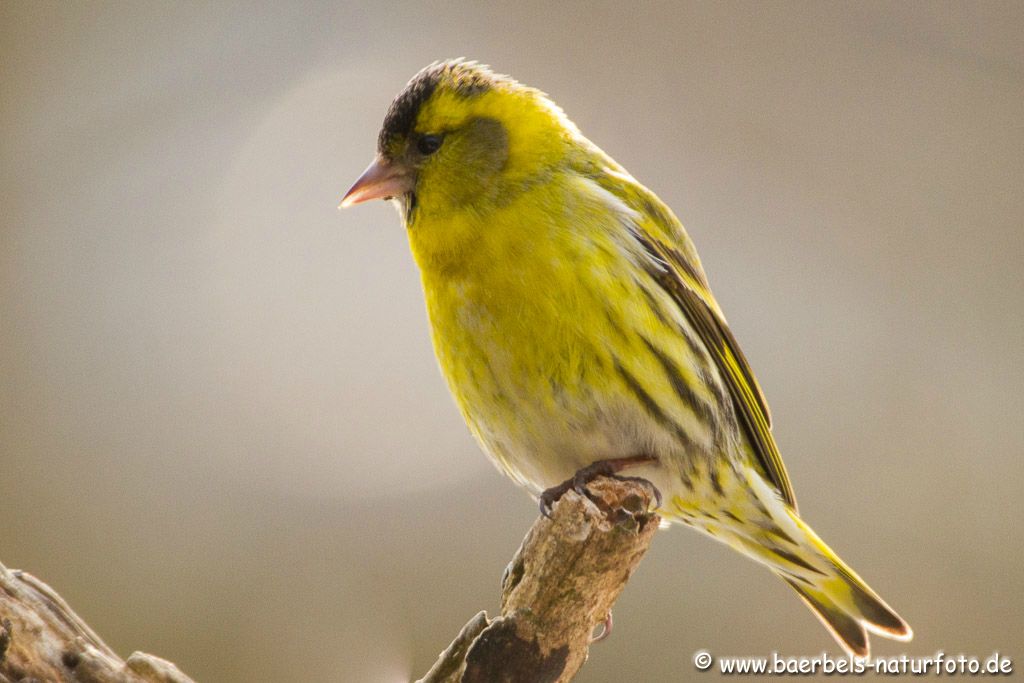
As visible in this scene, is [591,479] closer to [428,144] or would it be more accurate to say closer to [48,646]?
[428,144]

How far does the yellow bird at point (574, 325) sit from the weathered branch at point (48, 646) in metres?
0.88

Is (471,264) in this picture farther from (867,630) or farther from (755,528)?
(867,630)

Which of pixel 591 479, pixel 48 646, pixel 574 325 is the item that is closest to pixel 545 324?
pixel 574 325

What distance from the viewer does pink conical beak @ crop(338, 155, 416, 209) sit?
8.14ft

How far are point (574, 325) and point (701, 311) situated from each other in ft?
1.61

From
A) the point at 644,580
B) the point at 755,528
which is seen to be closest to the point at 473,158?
the point at 755,528

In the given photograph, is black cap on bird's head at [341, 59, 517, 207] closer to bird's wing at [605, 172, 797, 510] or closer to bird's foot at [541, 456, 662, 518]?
bird's wing at [605, 172, 797, 510]

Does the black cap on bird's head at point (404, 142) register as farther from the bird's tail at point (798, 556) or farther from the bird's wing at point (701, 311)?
the bird's tail at point (798, 556)

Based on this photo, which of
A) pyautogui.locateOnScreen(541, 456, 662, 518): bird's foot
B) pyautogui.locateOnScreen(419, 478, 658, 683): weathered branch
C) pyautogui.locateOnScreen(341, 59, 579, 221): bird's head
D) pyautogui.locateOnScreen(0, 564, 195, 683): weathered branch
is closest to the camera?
pyautogui.locateOnScreen(0, 564, 195, 683): weathered branch

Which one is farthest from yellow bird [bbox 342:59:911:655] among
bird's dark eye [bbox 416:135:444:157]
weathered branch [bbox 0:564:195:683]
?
weathered branch [bbox 0:564:195:683]

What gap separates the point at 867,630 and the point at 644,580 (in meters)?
1.53

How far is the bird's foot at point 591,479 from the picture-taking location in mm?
2152

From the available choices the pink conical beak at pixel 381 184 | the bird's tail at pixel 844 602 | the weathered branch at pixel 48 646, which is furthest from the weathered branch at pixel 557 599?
the pink conical beak at pixel 381 184

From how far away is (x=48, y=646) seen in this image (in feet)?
5.68
